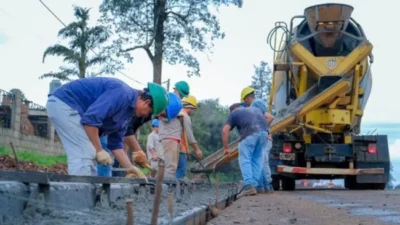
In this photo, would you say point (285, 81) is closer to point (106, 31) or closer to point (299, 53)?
point (299, 53)

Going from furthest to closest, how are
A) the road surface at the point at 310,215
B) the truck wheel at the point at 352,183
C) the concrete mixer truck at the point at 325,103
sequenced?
the truck wheel at the point at 352,183, the concrete mixer truck at the point at 325,103, the road surface at the point at 310,215

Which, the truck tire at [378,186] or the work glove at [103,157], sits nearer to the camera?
the work glove at [103,157]

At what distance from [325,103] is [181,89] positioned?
4.67 meters

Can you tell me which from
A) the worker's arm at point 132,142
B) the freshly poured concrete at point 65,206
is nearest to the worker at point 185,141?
the worker's arm at point 132,142

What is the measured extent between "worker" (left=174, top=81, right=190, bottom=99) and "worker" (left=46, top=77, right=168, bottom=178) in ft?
13.6

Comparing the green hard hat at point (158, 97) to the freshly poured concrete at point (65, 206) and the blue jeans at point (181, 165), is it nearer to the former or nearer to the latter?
the freshly poured concrete at point (65, 206)

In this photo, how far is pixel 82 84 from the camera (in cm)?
545

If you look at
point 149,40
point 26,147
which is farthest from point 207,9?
point 26,147

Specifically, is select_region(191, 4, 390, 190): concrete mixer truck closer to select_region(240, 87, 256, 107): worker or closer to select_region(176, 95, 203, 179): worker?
select_region(240, 87, 256, 107): worker

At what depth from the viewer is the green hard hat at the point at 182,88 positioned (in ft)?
32.2

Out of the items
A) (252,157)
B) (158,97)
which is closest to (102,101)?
(158,97)

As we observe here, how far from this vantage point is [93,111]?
5.04m

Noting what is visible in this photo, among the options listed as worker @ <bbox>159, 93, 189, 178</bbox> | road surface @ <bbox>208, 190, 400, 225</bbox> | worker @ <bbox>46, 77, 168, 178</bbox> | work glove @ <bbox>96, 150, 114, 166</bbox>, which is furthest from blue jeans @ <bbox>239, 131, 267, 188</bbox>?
work glove @ <bbox>96, 150, 114, 166</bbox>

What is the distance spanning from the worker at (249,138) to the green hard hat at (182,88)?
139 centimetres
